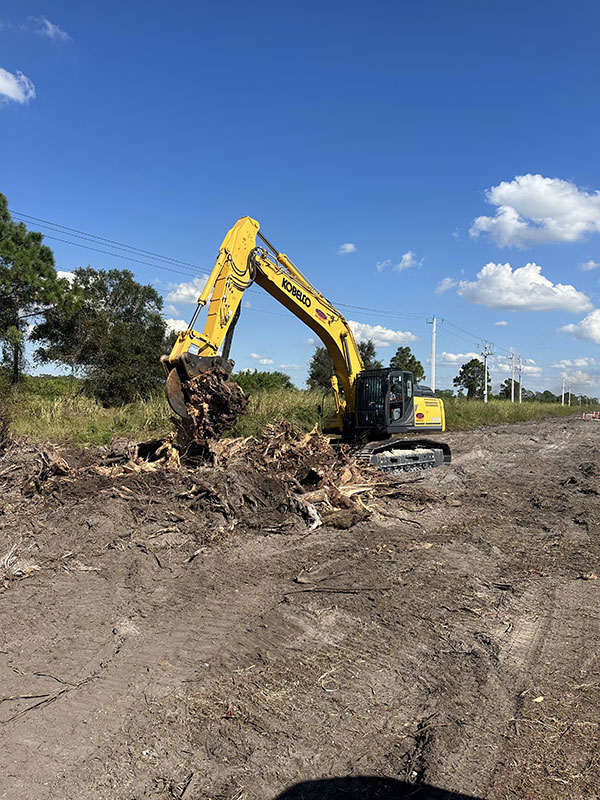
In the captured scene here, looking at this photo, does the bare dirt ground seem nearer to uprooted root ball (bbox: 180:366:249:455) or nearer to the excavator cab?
uprooted root ball (bbox: 180:366:249:455)

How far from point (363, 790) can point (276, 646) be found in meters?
1.57

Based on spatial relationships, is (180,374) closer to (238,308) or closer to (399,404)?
(238,308)

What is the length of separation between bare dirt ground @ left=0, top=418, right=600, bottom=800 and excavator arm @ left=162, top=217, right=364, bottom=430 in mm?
1759

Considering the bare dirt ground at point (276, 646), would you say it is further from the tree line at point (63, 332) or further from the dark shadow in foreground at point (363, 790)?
the tree line at point (63, 332)

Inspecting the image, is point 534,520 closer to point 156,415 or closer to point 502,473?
point 502,473

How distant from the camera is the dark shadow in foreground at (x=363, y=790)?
2725 mm

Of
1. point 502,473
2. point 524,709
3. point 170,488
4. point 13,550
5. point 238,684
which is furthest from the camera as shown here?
point 502,473

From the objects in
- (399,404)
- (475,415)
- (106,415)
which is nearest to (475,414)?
(475,415)

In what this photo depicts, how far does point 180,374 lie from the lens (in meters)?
8.20

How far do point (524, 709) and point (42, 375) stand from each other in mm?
27062

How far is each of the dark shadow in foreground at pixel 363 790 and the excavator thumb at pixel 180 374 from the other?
19.1 ft

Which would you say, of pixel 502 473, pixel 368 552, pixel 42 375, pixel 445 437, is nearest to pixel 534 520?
pixel 368 552

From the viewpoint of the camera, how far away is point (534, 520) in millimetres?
8297

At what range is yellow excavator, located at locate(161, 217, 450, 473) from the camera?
9.26 metres
